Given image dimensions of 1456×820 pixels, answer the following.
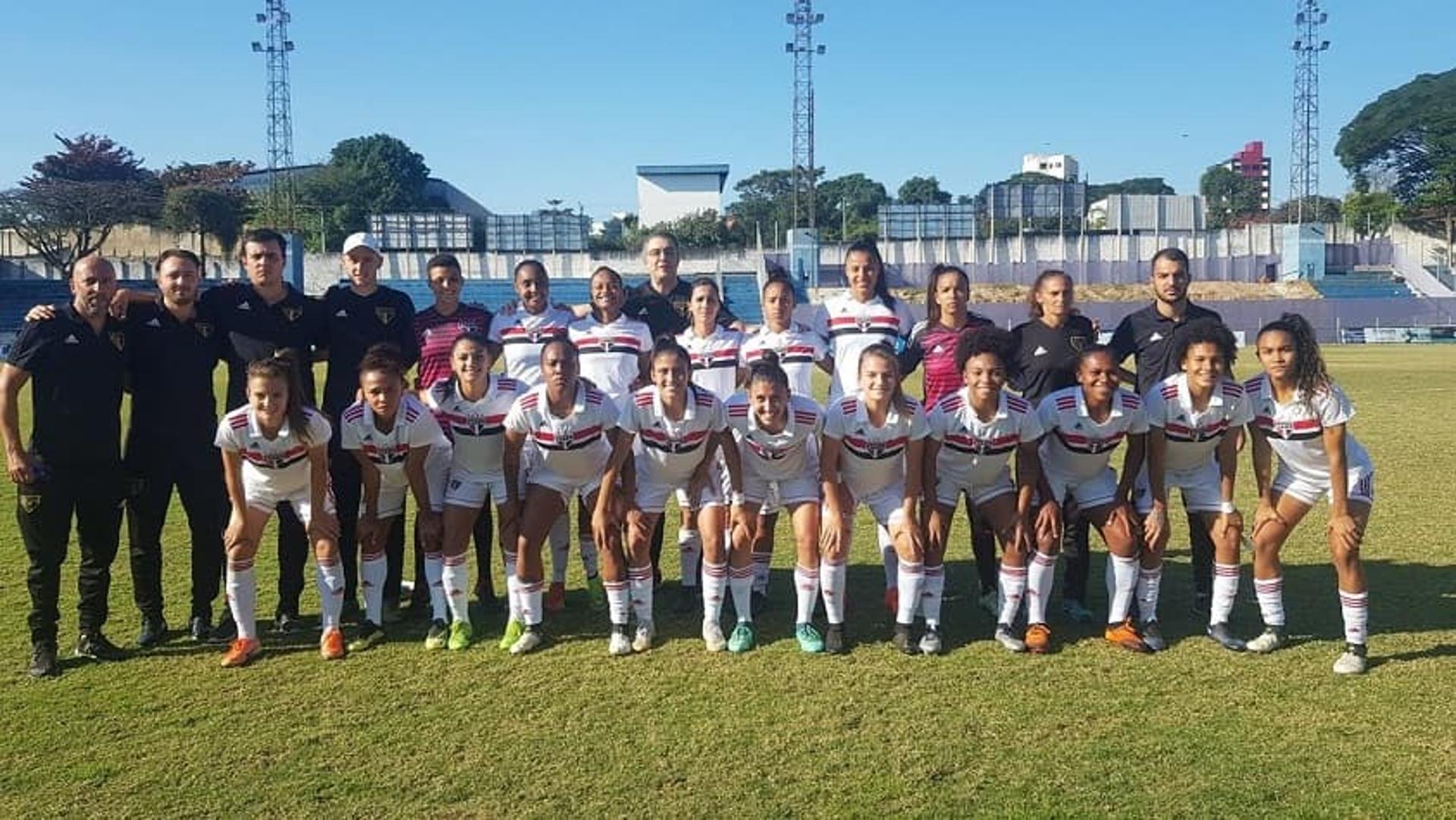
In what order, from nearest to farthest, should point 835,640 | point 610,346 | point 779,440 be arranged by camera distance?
1. point 835,640
2. point 779,440
3. point 610,346

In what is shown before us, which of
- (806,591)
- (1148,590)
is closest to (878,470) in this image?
(806,591)

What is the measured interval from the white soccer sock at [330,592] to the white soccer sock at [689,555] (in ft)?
6.12

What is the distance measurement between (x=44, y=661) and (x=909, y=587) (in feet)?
13.5

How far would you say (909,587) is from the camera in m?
5.20

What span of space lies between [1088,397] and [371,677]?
367 cm

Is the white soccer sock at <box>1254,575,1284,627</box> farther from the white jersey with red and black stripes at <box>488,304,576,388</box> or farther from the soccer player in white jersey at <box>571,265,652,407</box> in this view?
the white jersey with red and black stripes at <box>488,304,576,388</box>

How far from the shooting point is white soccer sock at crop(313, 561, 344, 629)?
5.26 meters

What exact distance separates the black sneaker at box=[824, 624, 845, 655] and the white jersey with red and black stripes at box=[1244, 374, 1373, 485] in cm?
229

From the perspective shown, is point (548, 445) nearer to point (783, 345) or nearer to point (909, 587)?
point (783, 345)

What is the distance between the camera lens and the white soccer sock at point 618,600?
5266 mm

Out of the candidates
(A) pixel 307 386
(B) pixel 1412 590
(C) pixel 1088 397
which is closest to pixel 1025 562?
(C) pixel 1088 397

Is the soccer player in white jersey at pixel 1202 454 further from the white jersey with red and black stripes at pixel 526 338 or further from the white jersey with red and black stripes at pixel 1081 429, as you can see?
the white jersey with red and black stripes at pixel 526 338

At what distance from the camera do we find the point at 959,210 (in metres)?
63.5

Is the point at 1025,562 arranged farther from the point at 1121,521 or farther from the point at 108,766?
the point at 108,766
